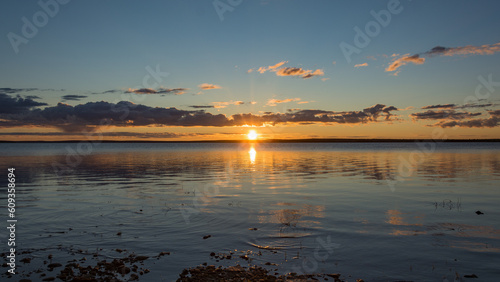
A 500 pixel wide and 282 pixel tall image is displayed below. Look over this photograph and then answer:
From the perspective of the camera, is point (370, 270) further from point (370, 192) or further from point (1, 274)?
point (370, 192)

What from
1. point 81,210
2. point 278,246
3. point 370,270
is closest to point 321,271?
point 370,270

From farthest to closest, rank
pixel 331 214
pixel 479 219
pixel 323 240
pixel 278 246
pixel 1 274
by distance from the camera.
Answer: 1. pixel 331 214
2. pixel 479 219
3. pixel 323 240
4. pixel 278 246
5. pixel 1 274

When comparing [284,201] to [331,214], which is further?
[284,201]

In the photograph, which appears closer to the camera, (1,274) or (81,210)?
(1,274)

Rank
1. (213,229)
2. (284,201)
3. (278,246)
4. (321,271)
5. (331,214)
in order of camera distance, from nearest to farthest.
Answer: (321,271) < (278,246) < (213,229) < (331,214) < (284,201)

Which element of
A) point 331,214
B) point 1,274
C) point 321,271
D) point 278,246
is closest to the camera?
point 1,274

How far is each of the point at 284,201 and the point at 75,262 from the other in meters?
18.6

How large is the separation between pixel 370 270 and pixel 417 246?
459 cm

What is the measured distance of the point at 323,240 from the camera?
58.9 feet

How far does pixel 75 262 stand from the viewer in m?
14.3

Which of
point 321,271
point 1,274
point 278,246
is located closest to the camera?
point 1,274

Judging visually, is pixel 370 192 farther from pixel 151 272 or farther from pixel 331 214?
pixel 151 272

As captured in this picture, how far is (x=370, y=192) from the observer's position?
112 ft

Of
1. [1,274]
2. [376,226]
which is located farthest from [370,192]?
[1,274]
